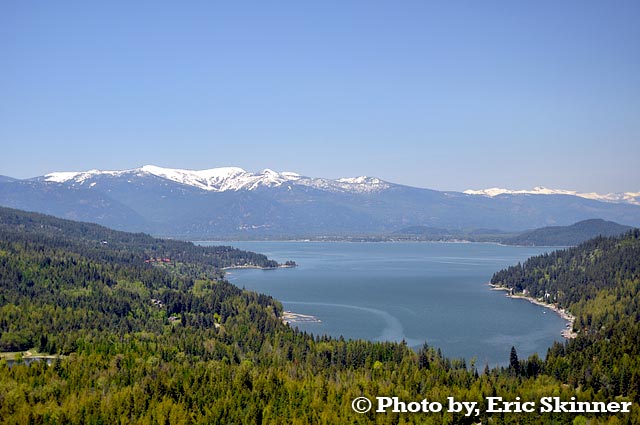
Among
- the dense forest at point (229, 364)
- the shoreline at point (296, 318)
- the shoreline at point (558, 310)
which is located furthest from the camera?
the shoreline at point (296, 318)

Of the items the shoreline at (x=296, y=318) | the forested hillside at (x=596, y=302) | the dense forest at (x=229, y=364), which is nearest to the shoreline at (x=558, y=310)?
the forested hillside at (x=596, y=302)

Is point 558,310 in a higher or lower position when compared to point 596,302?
lower

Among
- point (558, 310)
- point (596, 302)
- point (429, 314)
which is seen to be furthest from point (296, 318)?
point (596, 302)

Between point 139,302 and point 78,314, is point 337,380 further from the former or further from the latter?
point 139,302

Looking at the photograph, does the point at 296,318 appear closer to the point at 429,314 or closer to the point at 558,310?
the point at 429,314

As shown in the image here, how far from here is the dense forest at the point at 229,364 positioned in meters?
62.5

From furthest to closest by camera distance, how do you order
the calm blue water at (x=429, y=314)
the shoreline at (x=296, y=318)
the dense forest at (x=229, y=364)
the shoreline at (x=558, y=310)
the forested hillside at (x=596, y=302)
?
the shoreline at (x=296, y=318)
the shoreline at (x=558, y=310)
the calm blue water at (x=429, y=314)
the forested hillside at (x=596, y=302)
the dense forest at (x=229, y=364)

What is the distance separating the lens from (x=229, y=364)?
82.4 meters

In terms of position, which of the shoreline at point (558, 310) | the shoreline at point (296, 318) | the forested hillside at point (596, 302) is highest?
the forested hillside at point (596, 302)

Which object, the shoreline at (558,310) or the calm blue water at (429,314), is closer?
the calm blue water at (429,314)

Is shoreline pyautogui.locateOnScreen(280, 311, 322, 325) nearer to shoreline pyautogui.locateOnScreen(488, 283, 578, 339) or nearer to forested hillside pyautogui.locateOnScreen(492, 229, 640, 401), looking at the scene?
shoreline pyautogui.locateOnScreen(488, 283, 578, 339)

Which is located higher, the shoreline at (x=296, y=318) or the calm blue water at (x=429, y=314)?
the calm blue water at (x=429, y=314)

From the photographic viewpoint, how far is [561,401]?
208 feet

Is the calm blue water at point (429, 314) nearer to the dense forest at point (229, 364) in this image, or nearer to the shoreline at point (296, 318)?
the shoreline at point (296, 318)
